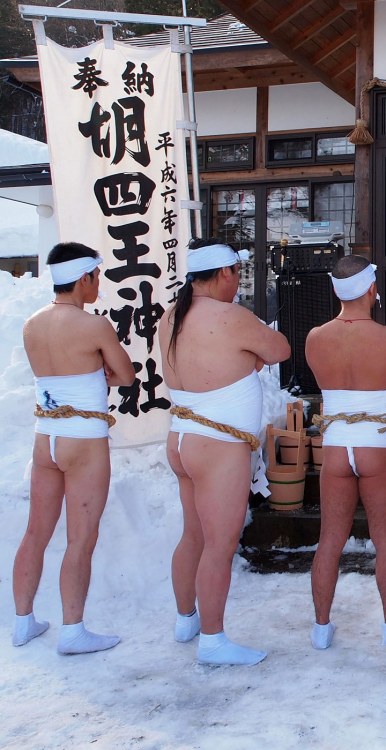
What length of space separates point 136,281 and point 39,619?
2271 mm

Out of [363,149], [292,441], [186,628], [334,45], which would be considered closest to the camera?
[186,628]

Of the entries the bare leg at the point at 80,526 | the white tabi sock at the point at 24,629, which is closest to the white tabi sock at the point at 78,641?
the bare leg at the point at 80,526

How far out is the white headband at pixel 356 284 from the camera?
11.5 feet

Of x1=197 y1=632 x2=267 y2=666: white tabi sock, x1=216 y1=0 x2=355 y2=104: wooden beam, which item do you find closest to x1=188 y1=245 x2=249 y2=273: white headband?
x1=197 y1=632 x2=267 y2=666: white tabi sock

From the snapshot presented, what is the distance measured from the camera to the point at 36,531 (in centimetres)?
393

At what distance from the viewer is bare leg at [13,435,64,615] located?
3908 mm

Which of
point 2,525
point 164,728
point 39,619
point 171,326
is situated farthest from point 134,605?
point 171,326

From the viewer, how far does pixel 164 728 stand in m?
3.03

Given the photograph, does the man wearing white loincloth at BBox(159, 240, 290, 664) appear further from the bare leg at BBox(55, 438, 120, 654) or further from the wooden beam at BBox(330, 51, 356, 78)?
the wooden beam at BBox(330, 51, 356, 78)

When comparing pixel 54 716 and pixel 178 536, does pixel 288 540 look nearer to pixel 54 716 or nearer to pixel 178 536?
pixel 178 536

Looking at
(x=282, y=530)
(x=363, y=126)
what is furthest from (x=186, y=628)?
(x=363, y=126)

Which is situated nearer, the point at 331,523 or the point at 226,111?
the point at 331,523

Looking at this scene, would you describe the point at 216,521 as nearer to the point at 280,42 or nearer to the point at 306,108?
the point at 280,42

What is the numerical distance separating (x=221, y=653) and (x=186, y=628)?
1.30 feet
